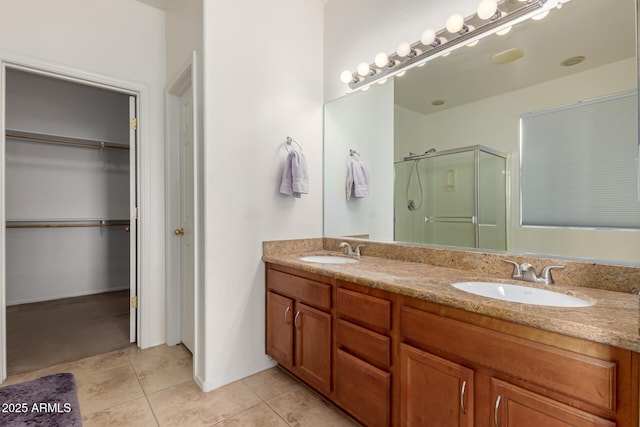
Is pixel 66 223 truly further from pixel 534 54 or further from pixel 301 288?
pixel 534 54

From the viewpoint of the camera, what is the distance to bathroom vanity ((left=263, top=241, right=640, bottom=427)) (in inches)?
32.6

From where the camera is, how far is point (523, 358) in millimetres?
946

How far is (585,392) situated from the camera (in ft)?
2.74

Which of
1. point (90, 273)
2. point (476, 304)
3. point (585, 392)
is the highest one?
point (476, 304)

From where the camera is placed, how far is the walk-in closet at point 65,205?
3480mm

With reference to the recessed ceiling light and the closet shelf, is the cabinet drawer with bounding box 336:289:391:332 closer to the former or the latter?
the recessed ceiling light

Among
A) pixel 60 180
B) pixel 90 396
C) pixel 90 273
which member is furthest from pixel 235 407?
pixel 60 180

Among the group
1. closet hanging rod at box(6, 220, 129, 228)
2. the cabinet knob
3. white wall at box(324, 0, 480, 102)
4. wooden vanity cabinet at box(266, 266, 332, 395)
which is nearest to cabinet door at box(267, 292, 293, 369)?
wooden vanity cabinet at box(266, 266, 332, 395)

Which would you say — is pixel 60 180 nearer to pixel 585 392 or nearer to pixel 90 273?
pixel 90 273

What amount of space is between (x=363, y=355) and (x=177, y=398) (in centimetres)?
121

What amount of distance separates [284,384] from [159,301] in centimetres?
133

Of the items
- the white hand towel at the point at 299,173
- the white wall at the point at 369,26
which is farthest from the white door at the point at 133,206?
the white wall at the point at 369,26

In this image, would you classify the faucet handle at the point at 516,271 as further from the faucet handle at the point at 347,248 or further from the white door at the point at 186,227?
the white door at the point at 186,227

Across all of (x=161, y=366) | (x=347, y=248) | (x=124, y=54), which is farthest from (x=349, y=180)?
(x=124, y=54)
